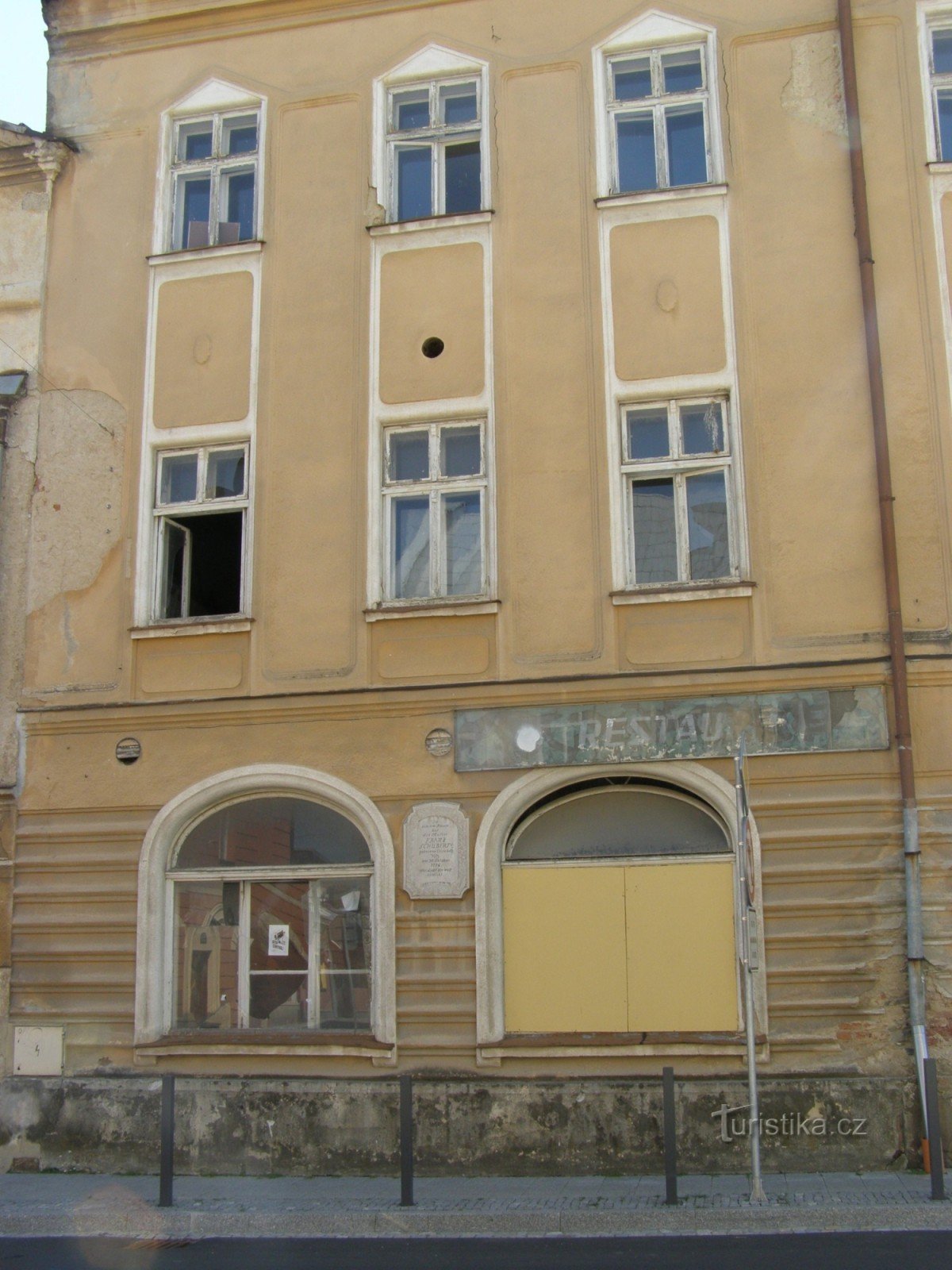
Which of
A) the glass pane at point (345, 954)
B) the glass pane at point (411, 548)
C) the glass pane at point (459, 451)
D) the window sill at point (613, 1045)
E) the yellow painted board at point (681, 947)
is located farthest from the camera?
the glass pane at point (459, 451)

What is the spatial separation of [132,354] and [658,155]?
5.26 metres

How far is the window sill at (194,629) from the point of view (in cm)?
1253

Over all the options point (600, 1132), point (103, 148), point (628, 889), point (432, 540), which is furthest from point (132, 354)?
point (600, 1132)

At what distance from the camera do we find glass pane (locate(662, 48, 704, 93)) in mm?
12922

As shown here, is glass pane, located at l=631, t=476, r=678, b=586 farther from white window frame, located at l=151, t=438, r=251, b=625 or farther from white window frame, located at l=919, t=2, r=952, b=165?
white window frame, located at l=919, t=2, r=952, b=165

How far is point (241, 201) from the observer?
13828mm

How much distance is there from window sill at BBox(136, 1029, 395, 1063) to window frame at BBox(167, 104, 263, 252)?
24.1ft

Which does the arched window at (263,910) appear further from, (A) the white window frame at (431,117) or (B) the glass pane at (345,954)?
(A) the white window frame at (431,117)

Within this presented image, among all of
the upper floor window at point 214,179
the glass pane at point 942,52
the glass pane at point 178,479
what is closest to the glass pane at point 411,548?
the glass pane at point 178,479

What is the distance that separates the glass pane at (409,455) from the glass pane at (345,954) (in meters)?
3.62

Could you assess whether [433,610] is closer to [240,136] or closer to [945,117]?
[240,136]

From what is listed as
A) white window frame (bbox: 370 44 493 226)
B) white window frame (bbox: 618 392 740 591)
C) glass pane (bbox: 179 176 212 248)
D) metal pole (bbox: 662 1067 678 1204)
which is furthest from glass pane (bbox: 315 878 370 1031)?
glass pane (bbox: 179 176 212 248)

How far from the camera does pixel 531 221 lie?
1281 cm

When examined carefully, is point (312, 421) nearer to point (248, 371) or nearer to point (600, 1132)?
point (248, 371)
